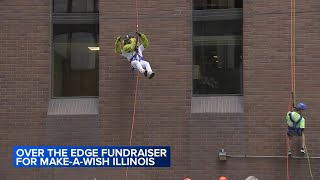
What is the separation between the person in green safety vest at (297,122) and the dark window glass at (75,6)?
15.3 ft

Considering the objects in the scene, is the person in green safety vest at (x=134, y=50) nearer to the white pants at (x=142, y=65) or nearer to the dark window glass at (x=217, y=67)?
the white pants at (x=142, y=65)

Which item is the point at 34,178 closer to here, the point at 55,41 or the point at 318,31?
the point at 55,41

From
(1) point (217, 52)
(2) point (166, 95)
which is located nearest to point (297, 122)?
(1) point (217, 52)

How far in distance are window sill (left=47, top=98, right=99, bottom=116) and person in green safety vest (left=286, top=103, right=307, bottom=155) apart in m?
3.88

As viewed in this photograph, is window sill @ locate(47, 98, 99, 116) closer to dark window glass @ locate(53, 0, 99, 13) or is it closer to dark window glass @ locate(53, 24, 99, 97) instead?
dark window glass @ locate(53, 24, 99, 97)

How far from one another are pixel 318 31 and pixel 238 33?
5.29ft

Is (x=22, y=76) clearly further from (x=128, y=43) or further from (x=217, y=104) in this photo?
(x=217, y=104)

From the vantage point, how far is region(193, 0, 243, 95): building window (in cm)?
1192

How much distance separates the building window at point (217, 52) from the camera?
39.1 feet

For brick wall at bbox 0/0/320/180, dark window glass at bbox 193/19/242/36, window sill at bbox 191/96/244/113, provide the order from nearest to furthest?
brick wall at bbox 0/0/320/180 < window sill at bbox 191/96/244/113 < dark window glass at bbox 193/19/242/36

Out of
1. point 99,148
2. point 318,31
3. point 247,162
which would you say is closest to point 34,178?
point 99,148

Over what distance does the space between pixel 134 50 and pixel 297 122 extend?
3.32 m

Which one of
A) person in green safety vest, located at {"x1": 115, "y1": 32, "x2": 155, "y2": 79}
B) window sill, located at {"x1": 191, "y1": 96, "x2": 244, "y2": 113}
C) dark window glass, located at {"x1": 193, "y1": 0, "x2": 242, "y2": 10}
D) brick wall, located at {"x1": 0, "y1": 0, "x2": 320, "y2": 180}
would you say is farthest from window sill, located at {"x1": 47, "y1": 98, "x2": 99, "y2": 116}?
dark window glass, located at {"x1": 193, "y1": 0, "x2": 242, "y2": 10}

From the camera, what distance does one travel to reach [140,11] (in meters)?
11.9
